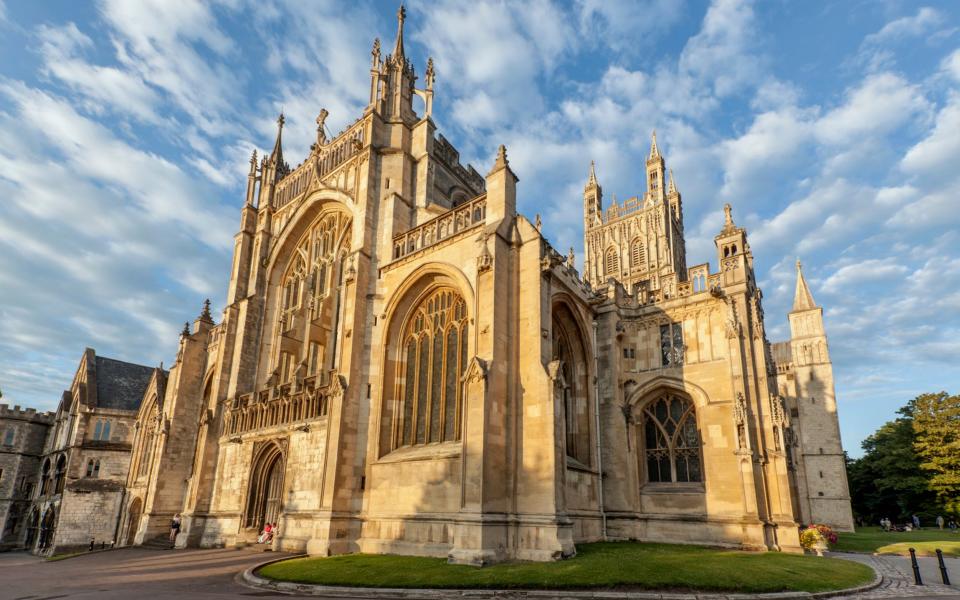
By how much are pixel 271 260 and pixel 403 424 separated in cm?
1447

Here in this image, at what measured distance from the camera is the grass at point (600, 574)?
1017 cm

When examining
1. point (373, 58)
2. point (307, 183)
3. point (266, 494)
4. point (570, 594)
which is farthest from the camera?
point (307, 183)

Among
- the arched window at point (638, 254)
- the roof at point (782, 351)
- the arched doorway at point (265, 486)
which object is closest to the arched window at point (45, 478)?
the arched doorway at point (265, 486)

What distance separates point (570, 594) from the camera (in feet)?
32.4

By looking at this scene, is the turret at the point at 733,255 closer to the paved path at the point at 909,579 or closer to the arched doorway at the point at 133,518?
the paved path at the point at 909,579

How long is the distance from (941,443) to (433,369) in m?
42.5

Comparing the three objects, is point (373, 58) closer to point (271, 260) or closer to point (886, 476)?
point (271, 260)

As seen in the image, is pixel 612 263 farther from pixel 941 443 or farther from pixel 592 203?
pixel 941 443

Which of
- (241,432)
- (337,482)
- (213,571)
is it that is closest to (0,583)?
(213,571)

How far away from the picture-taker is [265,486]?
22.0m

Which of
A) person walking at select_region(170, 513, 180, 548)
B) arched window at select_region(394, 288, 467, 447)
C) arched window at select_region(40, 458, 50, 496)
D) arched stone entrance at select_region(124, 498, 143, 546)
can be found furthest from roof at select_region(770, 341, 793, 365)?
arched window at select_region(40, 458, 50, 496)

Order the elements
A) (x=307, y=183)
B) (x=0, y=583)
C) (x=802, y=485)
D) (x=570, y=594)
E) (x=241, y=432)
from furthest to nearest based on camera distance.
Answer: (x=802, y=485) < (x=307, y=183) < (x=241, y=432) < (x=0, y=583) < (x=570, y=594)

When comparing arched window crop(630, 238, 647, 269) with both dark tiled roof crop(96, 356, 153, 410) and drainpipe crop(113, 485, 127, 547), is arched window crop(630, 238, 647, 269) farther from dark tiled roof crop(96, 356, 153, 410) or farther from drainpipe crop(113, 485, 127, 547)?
drainpipe crop(113, 485, 127, 547)

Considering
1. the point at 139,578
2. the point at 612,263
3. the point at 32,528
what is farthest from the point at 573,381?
the point at 612,263
